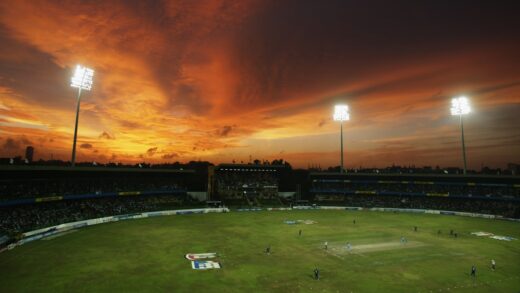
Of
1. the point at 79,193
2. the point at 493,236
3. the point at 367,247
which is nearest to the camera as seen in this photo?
the point at 367,247

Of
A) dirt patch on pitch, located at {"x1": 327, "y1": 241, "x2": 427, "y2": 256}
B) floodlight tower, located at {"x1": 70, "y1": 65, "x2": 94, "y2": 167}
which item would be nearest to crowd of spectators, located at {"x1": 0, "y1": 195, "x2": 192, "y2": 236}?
floodlight tower, located at {"x1": 70, "y1": 65, "x2": 94, "y2": 167}

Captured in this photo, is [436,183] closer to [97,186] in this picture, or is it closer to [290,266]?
[290,266]

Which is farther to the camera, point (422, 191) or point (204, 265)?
point (422, 191)

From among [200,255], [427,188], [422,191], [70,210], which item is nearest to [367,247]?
[200,255]

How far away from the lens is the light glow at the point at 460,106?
82.2 m

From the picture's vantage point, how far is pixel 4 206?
2062 inches

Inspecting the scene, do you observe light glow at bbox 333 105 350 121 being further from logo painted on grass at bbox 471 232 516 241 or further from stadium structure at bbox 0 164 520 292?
logo painted on grass at bbox 471 232 516 241

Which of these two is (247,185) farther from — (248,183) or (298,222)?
(298,222)

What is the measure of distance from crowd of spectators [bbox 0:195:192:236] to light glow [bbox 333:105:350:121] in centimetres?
4920

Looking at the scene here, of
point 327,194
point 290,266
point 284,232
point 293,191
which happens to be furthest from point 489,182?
point 290,266

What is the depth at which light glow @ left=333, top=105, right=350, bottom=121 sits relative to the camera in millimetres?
95356

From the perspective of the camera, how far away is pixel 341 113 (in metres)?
95.9

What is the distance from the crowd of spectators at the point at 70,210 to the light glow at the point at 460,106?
243 ft

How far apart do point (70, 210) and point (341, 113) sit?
236 ft
